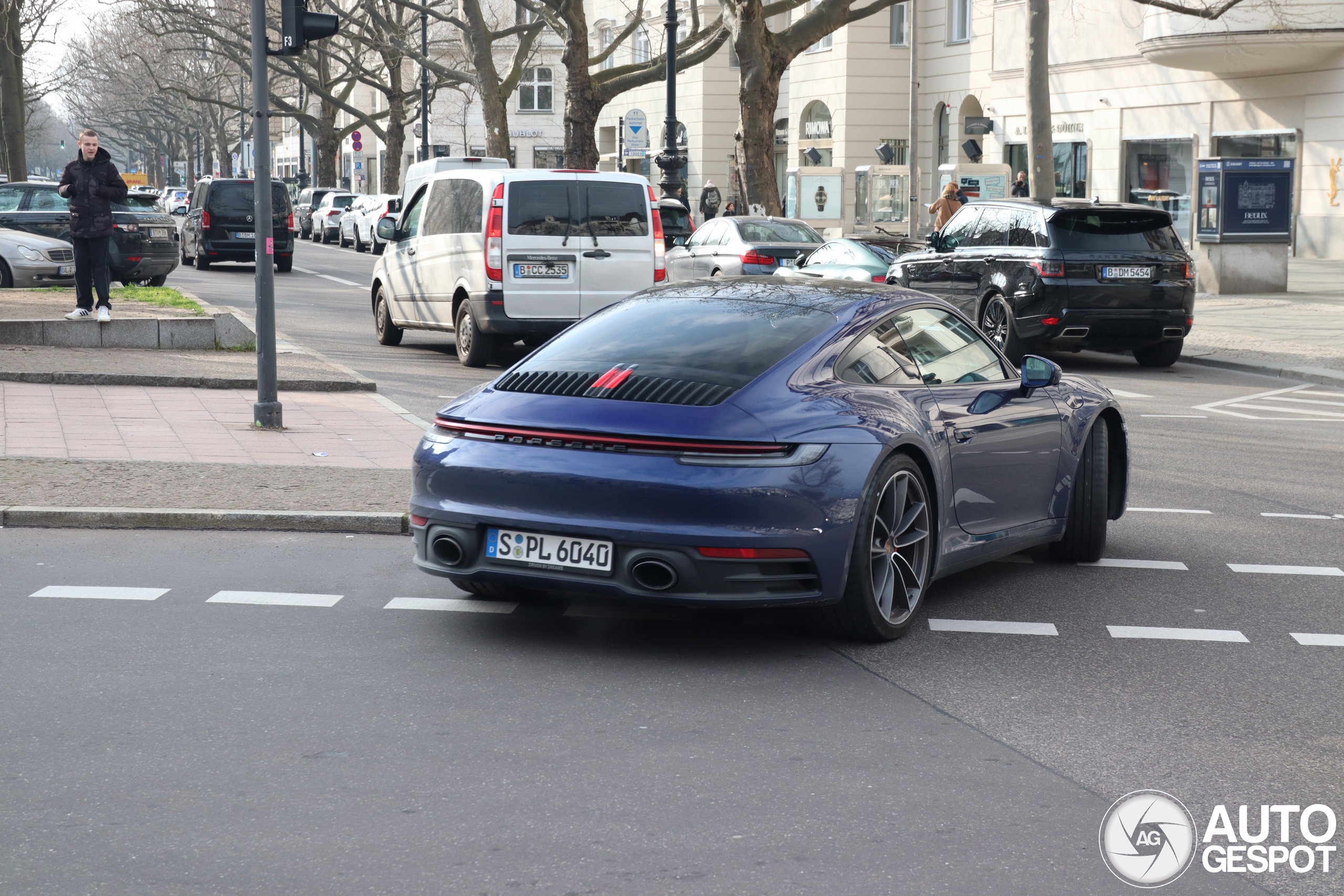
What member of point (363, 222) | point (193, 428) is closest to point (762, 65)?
point (363, 222)

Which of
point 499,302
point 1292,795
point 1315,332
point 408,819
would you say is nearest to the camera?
point 408,819

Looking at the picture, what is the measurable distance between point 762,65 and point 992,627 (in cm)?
2659

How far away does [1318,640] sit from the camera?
6227mm

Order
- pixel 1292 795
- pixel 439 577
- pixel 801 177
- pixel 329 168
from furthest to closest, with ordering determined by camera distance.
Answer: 1. pixel 329 168
2. pixel 801 177
3. pixel 439 577
4. pixel 1292 795

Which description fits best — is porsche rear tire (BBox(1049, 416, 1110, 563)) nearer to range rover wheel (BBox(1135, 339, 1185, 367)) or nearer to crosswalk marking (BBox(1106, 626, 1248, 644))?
crosswalk marking (BBox(1106, 626, 1248, 644))

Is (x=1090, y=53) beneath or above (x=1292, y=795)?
above

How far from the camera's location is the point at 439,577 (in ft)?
23.1

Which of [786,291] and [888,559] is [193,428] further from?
[888,559]

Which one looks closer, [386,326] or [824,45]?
[386,326]

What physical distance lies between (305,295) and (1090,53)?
22.2 metres

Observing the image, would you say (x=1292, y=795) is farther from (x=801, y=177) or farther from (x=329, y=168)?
(x=329, y=168)

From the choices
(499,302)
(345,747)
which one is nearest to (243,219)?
(499,302)

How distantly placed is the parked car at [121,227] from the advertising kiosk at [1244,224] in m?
15.0

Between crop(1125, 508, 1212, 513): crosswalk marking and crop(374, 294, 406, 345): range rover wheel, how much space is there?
10666 millimetres
